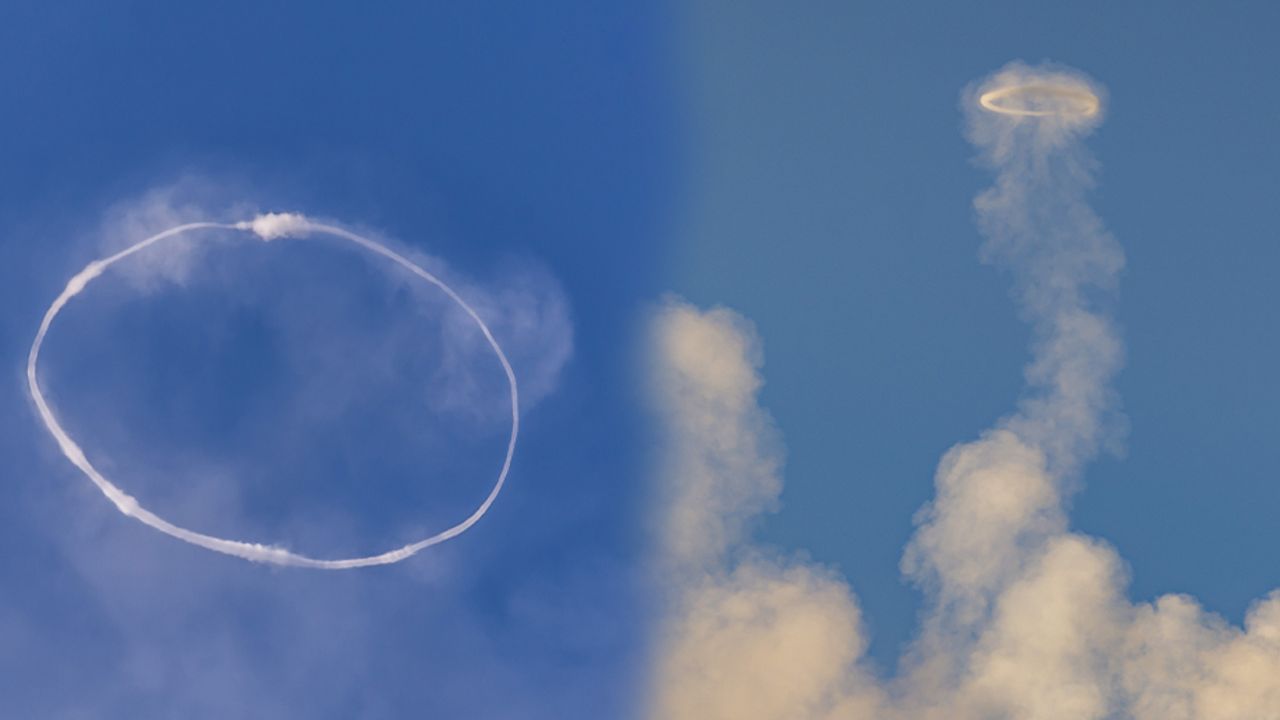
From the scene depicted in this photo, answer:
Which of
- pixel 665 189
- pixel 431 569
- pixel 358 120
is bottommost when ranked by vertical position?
pixel 431 569

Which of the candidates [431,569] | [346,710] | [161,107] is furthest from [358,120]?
[346,710]

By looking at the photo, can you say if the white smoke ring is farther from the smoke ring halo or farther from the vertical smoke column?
the smoke ring halo

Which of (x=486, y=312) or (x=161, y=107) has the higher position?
(x=161, y=107)

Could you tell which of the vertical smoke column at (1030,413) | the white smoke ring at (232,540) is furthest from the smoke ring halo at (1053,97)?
the white smoke ring at (232,540)

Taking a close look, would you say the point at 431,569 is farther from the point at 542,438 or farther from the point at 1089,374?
the point at 1089,374

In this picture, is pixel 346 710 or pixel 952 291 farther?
pixel 952 291

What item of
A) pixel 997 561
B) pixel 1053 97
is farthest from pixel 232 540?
pixel 1053 97

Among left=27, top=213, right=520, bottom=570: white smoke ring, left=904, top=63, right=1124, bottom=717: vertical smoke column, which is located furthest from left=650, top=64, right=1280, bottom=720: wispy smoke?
left=27, top=213, right=520, bottom=570: white smoke ring
